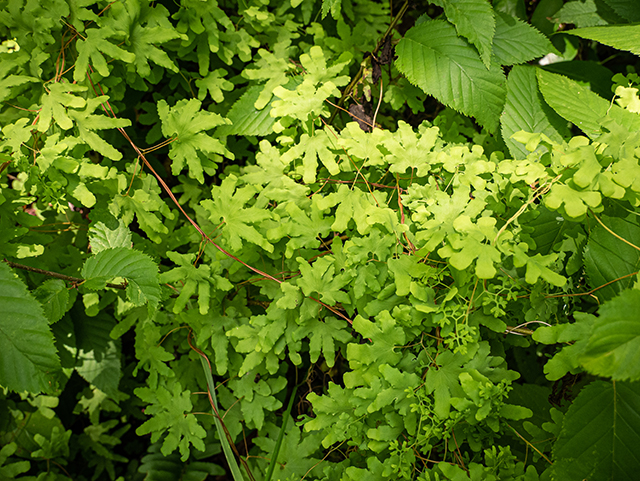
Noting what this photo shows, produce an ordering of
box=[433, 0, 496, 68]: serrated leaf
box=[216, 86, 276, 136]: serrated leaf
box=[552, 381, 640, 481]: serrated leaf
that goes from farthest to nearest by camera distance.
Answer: box=[216, 86, 276, 136]: serrated leaf, box=[433, 0, 496, 68]: serrated leaf, box=[552, 381, 640, 481]: serrated leaf

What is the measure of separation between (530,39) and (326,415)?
1516 millimetres

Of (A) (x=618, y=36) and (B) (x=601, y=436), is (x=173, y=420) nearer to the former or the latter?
(B) (x=601, y=436)

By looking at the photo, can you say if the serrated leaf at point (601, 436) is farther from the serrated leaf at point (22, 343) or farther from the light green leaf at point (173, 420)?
the serrated leaf at point (22, 343)

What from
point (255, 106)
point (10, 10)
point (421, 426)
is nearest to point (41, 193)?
point (10, 10)

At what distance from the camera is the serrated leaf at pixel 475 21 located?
132 cm

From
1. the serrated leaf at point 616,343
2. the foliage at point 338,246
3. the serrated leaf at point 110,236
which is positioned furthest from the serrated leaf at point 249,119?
the serrated leaf at point 616,343

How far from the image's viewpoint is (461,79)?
1.37 m

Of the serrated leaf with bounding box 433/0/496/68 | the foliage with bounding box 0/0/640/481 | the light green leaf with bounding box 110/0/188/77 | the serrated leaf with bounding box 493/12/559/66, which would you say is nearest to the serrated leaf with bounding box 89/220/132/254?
the foliage with bounding box 0/0/640/481

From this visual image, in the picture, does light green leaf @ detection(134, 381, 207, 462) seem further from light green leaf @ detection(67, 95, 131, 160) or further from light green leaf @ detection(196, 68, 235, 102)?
light green leaf @ detection(196, 68, 235, 102)

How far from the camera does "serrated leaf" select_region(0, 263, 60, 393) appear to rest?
3.04ft

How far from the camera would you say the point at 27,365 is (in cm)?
93

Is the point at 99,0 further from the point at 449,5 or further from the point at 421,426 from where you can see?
the point at 421,426

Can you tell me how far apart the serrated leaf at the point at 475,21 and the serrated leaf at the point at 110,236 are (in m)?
1.36

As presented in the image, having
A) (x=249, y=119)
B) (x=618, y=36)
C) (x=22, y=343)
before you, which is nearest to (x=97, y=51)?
(x=249, y=119)
